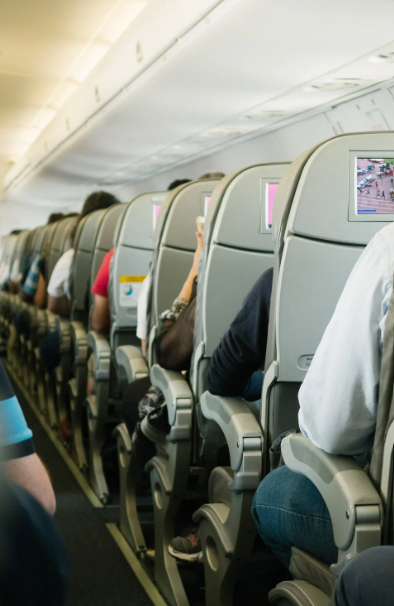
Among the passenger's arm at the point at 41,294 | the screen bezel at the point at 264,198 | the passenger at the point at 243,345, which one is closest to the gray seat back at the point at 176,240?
the screen bezel at the point at 264,198

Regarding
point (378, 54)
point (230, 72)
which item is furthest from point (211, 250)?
point (230, 72)

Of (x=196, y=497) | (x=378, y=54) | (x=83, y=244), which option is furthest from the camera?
(x=83, y=244)

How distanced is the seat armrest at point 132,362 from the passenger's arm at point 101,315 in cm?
69

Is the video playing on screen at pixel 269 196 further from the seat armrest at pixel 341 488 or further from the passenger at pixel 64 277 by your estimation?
the passenger at pixel 64 277

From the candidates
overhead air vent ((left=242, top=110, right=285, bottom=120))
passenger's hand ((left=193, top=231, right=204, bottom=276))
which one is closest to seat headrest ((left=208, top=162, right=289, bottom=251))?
passenger's hand ((left=193, top=231, right=204, bottom=276))

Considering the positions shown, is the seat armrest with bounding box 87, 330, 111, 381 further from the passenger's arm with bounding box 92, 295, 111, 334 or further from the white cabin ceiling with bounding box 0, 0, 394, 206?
the white cabin ceiling with bounding box 0, 0, 394, 206

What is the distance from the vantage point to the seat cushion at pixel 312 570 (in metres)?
1.83

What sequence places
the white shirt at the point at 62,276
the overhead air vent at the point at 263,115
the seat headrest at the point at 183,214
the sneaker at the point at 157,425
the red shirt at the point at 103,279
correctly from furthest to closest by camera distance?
the overhead air vent at the point at 263,115 → the white shirt at the point at 62,276 → the red shirt at the point at 103,279 → the seat headrest at the point at 183,214 → the sneaker at the point at 157,425

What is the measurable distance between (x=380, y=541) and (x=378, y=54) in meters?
3.03

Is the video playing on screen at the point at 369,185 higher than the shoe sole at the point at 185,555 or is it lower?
Result: higher

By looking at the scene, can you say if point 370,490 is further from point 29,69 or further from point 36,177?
point 36,177

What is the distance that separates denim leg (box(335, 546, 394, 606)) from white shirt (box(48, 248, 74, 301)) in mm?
4486

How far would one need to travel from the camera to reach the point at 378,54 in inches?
158

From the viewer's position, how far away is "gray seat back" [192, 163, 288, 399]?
2766 mm
